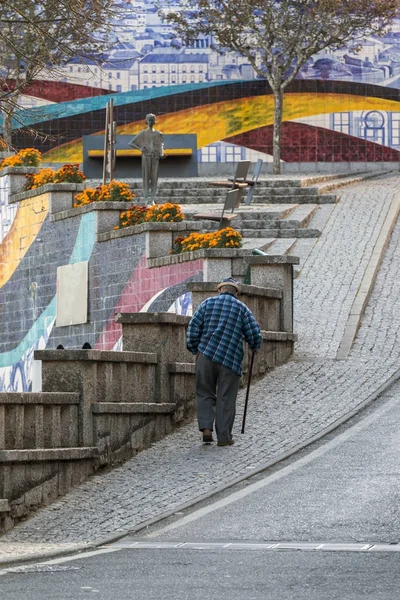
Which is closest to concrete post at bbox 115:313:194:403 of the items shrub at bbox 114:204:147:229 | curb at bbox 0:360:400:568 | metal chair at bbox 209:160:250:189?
curb at bbox 0:360:400:568

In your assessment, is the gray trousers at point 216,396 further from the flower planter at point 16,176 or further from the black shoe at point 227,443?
the flower planter at point 16,176

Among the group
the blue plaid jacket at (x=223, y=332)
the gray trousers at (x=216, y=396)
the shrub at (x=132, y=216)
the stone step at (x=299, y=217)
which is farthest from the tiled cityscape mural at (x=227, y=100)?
the gray trousers at (x=216, y=396)

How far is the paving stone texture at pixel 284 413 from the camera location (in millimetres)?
12414

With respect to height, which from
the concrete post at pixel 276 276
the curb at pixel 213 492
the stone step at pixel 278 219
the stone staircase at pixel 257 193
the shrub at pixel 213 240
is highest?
the stone staircase at pixel 257 193

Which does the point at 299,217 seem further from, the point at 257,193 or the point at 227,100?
the point at 227,100

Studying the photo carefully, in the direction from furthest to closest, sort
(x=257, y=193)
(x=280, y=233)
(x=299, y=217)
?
(x=257, y=193) → (x=299, y=217) → (x=280, y=233)

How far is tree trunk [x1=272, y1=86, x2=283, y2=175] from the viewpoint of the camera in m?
43.8

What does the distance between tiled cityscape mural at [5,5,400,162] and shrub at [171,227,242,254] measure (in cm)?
2531

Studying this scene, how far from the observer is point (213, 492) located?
13.0m

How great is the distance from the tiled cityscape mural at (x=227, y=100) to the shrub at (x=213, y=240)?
25314mm

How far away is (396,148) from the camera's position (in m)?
Answer: 46.2

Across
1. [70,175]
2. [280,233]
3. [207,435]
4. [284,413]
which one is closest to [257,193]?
[280,233]

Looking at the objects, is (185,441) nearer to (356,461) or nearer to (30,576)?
(356,461)

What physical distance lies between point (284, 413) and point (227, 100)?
3094 cm
